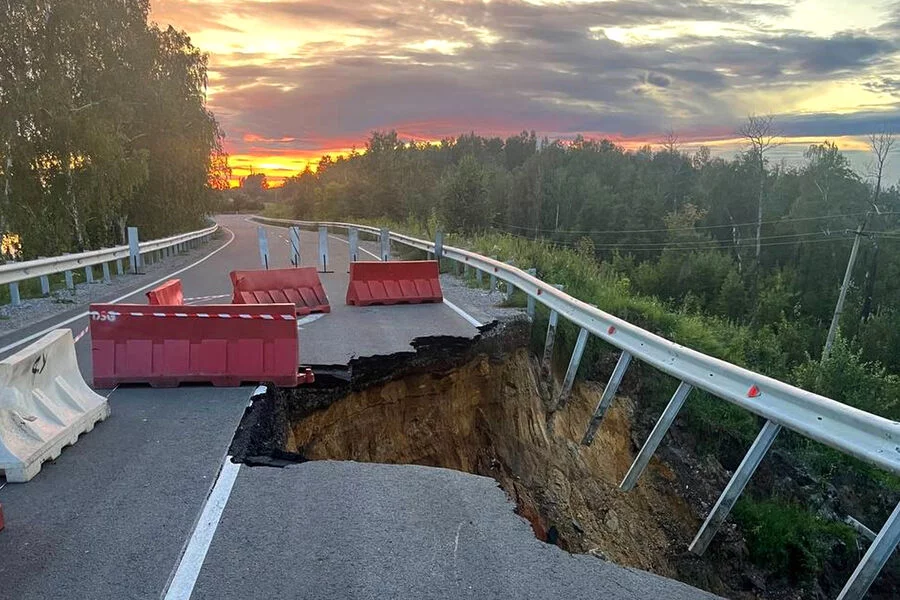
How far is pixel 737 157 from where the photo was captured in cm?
8988

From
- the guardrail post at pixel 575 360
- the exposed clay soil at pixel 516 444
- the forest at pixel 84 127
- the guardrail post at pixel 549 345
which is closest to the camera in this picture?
the exposed clay soil at pixel 516 444

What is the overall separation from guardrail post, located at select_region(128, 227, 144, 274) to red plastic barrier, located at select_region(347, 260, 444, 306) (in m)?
8.54

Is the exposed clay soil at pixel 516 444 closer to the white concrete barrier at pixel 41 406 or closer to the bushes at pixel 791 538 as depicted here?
the bushes at pixel 791 538

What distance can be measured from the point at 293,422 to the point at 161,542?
115 inches

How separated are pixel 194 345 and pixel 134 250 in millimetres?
12511

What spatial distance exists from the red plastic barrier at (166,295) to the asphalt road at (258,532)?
120 inches

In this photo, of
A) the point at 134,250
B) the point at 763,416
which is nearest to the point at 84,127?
the point at 134,250

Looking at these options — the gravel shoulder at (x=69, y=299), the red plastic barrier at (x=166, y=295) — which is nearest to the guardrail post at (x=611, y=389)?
the red plastic barrier at (x=166, y=295)

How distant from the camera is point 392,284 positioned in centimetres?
1278

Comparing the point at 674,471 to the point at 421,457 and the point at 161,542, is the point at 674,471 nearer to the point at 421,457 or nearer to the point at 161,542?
the point at 421,457

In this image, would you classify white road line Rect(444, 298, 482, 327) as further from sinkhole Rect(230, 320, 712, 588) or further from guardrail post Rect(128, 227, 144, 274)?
guardrail post Rect(128, 227, 144, 274)

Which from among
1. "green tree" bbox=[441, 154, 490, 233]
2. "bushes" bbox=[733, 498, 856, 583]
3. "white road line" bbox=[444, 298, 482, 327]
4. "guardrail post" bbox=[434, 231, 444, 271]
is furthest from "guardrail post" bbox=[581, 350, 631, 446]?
"green tree" bbox=[441, 154, 490, 233]

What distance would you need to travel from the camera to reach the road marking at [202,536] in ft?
11.5

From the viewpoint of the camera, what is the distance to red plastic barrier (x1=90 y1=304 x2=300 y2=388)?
7039 mm
